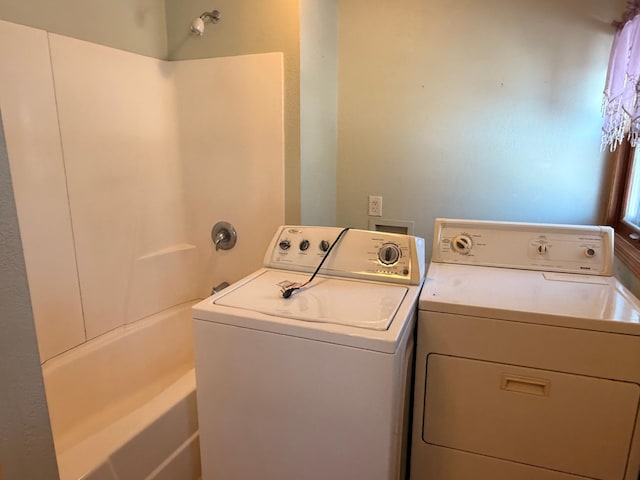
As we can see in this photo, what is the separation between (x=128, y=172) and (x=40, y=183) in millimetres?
400

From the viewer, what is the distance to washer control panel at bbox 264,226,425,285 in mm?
1485

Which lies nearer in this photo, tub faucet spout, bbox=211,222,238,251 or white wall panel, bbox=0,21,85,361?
white wall panel, bbox=0,21,85,361

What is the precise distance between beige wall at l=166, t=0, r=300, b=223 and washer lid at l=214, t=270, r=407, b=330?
0.55 meters

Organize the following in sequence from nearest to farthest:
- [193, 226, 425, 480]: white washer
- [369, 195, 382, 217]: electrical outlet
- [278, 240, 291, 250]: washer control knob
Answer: [193, 226, 425, 480]: white washer, [278, 240, 291, 250]: washer control knob, [369, 195, 382, 217]: electrical outlet

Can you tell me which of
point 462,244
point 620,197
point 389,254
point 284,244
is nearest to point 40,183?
point 284,244

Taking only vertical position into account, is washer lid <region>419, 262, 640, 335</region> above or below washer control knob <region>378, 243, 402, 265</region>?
below

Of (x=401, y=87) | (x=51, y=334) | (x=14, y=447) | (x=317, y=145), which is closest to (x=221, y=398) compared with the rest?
(x=14, y=447)

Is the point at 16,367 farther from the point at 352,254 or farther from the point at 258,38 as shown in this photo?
the point at 258,38

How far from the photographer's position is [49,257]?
1.65 m

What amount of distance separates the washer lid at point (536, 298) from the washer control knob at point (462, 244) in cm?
12

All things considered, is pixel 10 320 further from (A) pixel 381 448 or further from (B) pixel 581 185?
(B) pixel 581 185

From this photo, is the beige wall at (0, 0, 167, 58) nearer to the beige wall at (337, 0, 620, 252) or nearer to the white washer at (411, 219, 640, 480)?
the beige wall at (337, 0, 620, 252)

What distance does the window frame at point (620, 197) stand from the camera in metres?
1.73

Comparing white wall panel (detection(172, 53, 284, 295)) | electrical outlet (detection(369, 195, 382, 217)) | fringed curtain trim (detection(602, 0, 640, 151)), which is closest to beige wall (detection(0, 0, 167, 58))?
white wall panel (detection(172, 53, 284, 295))
